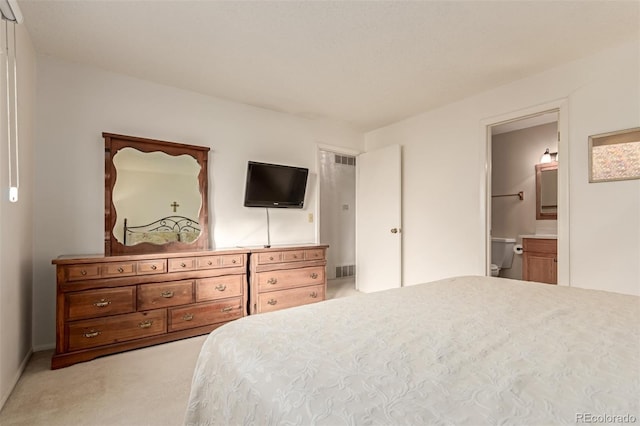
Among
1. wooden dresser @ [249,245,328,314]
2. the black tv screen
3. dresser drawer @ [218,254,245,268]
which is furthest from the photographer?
the black tv screen

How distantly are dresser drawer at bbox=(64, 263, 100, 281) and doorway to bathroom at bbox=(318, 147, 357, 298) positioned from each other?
11.2 feet

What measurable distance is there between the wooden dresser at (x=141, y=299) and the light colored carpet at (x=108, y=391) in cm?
15

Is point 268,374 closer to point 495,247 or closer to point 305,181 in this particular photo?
point 305,181

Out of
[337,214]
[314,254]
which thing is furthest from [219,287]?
[337,214]

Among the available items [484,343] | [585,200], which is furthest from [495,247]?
[484,343]

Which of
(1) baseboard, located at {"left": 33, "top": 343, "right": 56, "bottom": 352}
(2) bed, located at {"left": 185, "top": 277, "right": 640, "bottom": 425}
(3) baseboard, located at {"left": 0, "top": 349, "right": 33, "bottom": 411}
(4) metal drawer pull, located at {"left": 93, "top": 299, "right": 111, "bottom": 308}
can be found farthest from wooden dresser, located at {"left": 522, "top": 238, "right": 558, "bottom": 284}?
(1) baseboard, located at {"left": 33, "top": 343, "right": 56, "bottom": 352}

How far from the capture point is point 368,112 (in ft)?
12.8

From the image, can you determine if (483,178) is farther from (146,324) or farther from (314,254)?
(146,324)

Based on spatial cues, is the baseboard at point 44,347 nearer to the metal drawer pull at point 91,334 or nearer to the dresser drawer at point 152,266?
the metal drawer pull at point 91,334

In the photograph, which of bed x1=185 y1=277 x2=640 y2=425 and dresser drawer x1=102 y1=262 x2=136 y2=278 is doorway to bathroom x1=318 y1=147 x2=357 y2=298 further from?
bed x1=185 y1=277 x2=640 y2=425

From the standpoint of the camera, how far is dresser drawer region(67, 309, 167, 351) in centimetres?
234

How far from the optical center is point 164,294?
268cm

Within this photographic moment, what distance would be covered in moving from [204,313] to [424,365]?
2467mm

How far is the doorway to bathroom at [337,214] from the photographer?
5484 mm
